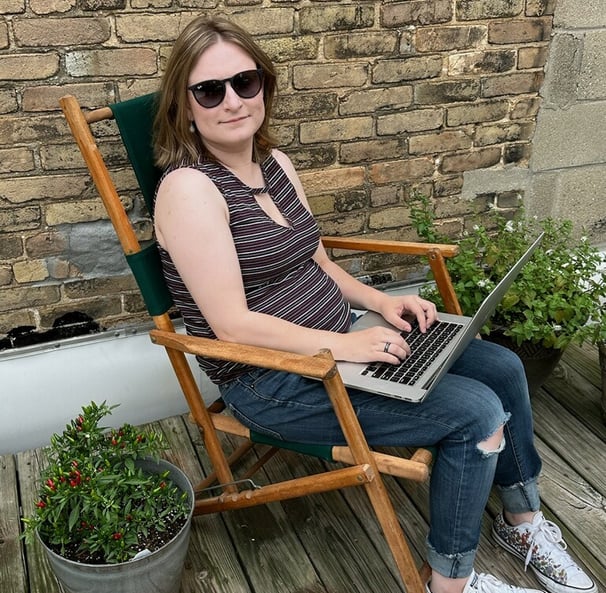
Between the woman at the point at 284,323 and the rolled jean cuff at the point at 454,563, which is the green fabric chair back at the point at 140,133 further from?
the rolled jean cuff at the point at 454,563

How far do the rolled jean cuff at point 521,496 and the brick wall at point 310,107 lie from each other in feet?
3.56

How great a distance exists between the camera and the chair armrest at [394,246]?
2139mm

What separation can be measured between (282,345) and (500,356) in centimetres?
62

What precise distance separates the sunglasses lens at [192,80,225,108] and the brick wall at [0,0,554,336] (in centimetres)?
51

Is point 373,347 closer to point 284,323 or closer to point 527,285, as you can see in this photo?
point 284,323

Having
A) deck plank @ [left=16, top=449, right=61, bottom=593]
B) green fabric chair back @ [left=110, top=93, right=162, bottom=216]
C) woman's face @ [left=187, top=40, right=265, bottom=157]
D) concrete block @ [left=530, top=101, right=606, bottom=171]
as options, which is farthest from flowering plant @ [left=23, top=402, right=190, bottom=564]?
concrete block @ [left=530, top=101, right=606, bottom=171]

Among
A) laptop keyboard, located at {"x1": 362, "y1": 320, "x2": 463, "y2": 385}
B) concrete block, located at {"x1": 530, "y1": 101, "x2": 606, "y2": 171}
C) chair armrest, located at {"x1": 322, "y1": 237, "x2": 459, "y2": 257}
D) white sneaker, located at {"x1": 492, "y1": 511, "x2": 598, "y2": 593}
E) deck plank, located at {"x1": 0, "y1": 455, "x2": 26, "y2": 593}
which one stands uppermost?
concrete block, located at {"x1": 530, "y1": 101, "x2": 606, "y2": 171}

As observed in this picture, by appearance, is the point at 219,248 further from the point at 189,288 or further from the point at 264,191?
the point at 264,191

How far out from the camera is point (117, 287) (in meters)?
2.42

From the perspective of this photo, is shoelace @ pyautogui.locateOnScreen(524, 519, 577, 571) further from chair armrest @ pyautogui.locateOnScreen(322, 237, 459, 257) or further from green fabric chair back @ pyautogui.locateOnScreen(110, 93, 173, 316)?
A: green fabric chair back @ pyautogui.locateOnScreen(110, 93, 173, 316)

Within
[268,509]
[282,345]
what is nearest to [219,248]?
[282,345]

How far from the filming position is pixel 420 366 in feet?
5.80

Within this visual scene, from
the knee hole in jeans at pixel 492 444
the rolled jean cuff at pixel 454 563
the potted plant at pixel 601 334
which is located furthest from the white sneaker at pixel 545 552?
the potted plant at pixel 601 334

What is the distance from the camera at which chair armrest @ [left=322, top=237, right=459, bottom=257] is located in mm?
2139
